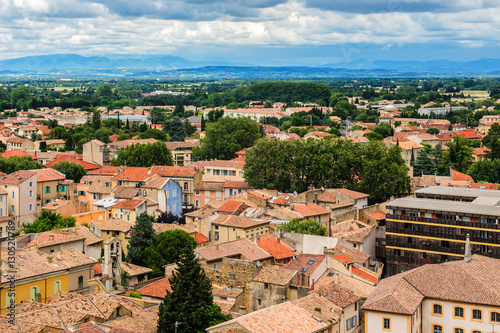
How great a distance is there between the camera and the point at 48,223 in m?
42.1

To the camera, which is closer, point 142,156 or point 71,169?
point 71,169

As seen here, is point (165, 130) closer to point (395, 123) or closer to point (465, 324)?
point (395, 123)

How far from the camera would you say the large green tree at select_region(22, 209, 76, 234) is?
135 feet

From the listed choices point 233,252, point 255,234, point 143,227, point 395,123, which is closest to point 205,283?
point 233,252

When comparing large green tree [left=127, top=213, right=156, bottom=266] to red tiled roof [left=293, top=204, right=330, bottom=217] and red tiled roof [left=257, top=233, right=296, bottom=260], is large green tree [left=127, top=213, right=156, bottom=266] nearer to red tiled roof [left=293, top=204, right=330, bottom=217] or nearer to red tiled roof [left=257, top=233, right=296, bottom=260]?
red tiled roof [left=257, top=233, right=296, bottom=260]

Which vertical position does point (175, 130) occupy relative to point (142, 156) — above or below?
above

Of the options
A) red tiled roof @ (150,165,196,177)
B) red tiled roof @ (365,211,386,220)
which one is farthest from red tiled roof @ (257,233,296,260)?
red tiled roof @ (150,165,196,177)

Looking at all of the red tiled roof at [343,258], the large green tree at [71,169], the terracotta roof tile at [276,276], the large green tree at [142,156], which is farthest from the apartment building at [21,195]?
the red tiled roof at [343,258]

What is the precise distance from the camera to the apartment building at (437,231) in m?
34.8

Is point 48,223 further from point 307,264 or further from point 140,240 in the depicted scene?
point 307,264

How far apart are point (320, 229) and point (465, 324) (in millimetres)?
13656

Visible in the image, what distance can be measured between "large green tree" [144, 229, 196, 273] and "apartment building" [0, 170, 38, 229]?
16.9 metres

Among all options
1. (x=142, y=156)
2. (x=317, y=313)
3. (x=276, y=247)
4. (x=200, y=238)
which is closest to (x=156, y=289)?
(x=276, y=247)

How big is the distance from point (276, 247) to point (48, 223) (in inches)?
638
